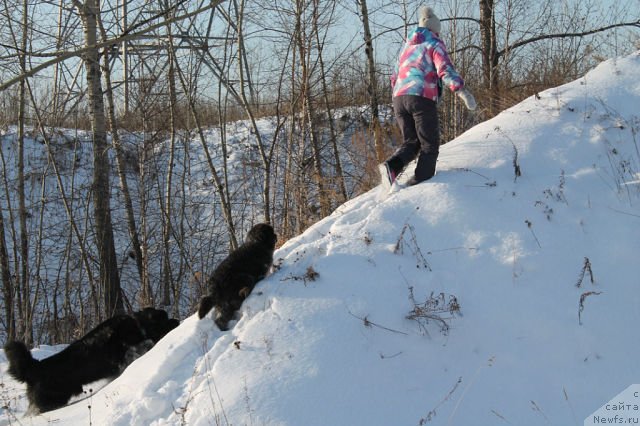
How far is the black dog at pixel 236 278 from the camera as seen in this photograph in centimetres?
433

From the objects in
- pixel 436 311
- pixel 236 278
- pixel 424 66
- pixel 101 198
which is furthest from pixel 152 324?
pixel 101 198

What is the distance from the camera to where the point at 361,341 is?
3791mm

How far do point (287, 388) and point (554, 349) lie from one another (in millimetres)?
2057

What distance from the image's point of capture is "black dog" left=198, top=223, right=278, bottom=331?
4332 millimetres

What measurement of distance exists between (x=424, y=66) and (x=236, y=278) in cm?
304

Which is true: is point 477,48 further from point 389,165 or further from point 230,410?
point 230,410

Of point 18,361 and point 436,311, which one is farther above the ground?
point 436,311

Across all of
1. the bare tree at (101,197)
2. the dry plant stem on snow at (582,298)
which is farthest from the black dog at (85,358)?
the dry plant stem on snow at (582,298)

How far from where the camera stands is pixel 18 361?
15.3 ft

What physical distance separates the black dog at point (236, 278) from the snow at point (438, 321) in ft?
Answer: 0.35

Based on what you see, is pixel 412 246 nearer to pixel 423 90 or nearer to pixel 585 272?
pixel 585 272

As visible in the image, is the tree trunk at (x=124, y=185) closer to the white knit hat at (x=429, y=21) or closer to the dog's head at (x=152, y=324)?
the dog's head at (x=152, y=324)

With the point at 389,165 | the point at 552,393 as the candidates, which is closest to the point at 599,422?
the point at 552,393

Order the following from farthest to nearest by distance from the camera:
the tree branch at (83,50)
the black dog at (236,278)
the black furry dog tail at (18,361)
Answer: the black furry dog tail at (18,361)
the black dog at (236,278)
the tree branch at (83,50)
